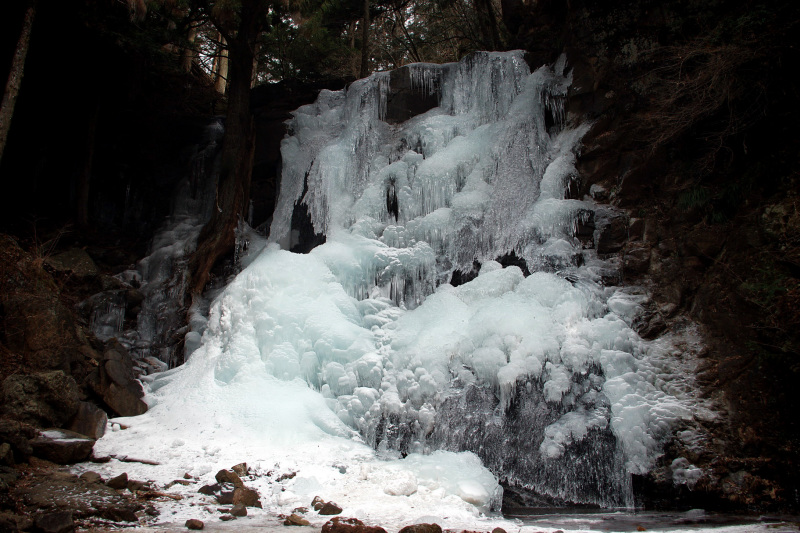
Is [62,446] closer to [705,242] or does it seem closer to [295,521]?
[295,521]

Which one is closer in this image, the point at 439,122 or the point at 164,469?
the point at 164,469

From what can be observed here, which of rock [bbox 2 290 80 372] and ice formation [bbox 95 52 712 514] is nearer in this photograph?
ice formation [bbox 95 52 712 514]

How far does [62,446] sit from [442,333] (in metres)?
3.92

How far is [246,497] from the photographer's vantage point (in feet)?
12.9

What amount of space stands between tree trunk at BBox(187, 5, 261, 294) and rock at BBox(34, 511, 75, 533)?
5.80 m

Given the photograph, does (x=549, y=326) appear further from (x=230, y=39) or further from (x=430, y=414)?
(x=230, y=39)

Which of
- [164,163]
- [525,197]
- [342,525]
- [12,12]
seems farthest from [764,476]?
[12,12]

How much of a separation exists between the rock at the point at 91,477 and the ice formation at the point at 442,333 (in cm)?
85

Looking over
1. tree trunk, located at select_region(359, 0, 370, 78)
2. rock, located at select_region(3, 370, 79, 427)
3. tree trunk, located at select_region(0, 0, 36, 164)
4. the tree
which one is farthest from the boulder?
tree trunk, located at select_region(359, 0, 370, 78)

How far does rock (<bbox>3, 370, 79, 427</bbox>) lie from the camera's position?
451 cm

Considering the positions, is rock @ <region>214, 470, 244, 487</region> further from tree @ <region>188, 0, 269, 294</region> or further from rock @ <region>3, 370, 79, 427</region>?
tree @ <region>188, 0, 269, 294</region>

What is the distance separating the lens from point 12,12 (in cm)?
806

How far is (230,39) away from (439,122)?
159 inches

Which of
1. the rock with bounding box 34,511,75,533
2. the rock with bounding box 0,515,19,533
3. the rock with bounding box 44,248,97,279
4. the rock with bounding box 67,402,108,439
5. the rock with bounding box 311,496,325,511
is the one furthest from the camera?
the rock with bounding box 44,248,97,279
